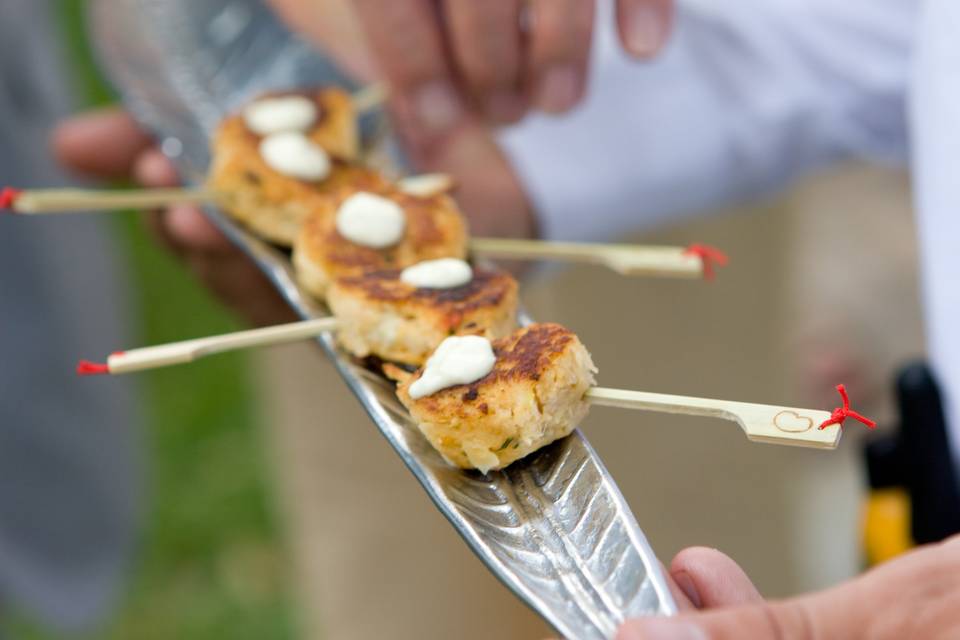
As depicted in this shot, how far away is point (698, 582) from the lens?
59 centimetres

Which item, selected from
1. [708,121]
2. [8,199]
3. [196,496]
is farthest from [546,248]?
[196,496]

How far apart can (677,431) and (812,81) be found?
667 millimetres

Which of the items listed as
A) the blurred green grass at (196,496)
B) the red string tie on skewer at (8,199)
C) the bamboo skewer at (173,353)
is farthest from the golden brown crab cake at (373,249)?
the blurred green grass at (196,496)

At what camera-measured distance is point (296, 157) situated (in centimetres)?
106

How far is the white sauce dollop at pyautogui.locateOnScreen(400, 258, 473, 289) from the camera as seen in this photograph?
86 centimetres

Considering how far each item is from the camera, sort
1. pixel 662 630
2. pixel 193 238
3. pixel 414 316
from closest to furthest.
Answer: pixel 662 630
pixel 414 316
pixel 193 238

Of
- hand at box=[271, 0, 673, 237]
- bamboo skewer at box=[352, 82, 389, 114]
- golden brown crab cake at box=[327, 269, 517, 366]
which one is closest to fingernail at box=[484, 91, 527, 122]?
hand at box=[271, 0, 673, 237]

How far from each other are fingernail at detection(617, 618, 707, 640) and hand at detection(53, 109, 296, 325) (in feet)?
2.25

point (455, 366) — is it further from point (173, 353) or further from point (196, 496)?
point (196, 496)

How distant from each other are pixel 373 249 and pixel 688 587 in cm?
45

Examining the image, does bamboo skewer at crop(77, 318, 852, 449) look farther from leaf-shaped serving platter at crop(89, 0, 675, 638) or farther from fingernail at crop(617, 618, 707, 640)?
fingernail at crop(617, 618, 707, 640)

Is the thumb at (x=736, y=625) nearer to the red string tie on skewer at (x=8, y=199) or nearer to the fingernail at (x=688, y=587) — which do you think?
the fingernail at (x=688, y=587)

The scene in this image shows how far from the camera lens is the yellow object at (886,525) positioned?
1.13m

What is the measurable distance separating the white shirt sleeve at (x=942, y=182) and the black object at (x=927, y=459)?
20 millimetres
